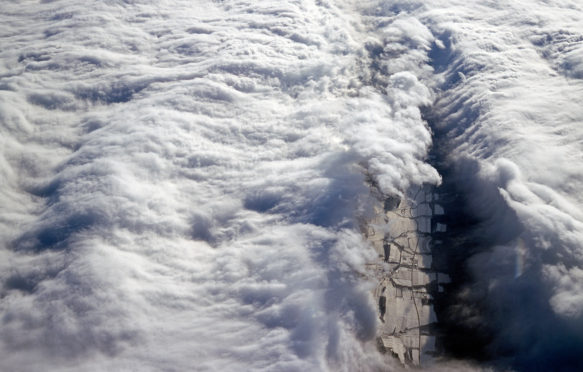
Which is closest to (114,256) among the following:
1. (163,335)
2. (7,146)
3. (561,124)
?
(163,335)

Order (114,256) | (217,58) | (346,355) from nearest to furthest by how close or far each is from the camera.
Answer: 1. (346,355)
2. (114,256)
3. (217,58)

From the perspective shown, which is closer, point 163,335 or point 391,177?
point 163,335

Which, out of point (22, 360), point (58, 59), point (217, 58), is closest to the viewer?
point (22, 360)

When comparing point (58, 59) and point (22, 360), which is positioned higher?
point (58, 59)

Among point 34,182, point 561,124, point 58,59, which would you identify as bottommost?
point 34,182

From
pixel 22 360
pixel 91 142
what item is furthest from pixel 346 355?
pixel 91 142

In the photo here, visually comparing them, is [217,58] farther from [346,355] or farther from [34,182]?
[346,355]
